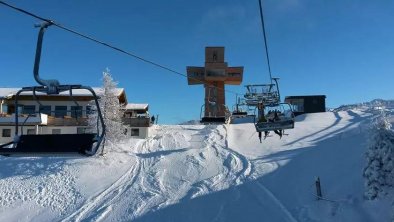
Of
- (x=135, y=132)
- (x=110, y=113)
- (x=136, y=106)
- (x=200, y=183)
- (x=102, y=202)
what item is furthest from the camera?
(x=136, y=106)

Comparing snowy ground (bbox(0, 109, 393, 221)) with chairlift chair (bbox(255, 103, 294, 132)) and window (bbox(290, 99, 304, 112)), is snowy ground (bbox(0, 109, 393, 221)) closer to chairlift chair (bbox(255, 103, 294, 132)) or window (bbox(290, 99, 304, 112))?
chairlift chair (bbox(255, 103, 294, 132))

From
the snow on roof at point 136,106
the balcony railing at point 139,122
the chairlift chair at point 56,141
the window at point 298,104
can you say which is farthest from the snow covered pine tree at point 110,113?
the window at point 298,104

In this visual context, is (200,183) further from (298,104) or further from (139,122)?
(298,104)

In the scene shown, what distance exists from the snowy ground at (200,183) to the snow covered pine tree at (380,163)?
154cm

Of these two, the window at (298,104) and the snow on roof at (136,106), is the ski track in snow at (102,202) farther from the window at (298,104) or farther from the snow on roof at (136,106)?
the window at (298,104)

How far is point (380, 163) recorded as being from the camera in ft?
67.7

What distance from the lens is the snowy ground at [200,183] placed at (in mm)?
24766

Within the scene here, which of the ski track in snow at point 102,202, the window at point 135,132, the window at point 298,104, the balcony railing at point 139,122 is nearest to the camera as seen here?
the ski track in snow at point 102,202

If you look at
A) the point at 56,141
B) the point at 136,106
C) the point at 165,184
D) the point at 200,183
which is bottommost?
the point at 165,184

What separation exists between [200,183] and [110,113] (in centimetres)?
1596

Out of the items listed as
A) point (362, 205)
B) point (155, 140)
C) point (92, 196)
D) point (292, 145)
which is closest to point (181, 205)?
point (92, 196)

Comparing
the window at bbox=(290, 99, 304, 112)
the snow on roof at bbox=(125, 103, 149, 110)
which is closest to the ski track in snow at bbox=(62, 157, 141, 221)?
the snow on roof at bbox=(125, 103, 149, 110)

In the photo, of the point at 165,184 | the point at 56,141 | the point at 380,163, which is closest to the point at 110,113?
the point at 165,184

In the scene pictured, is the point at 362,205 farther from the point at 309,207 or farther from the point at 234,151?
the point at 234,151
